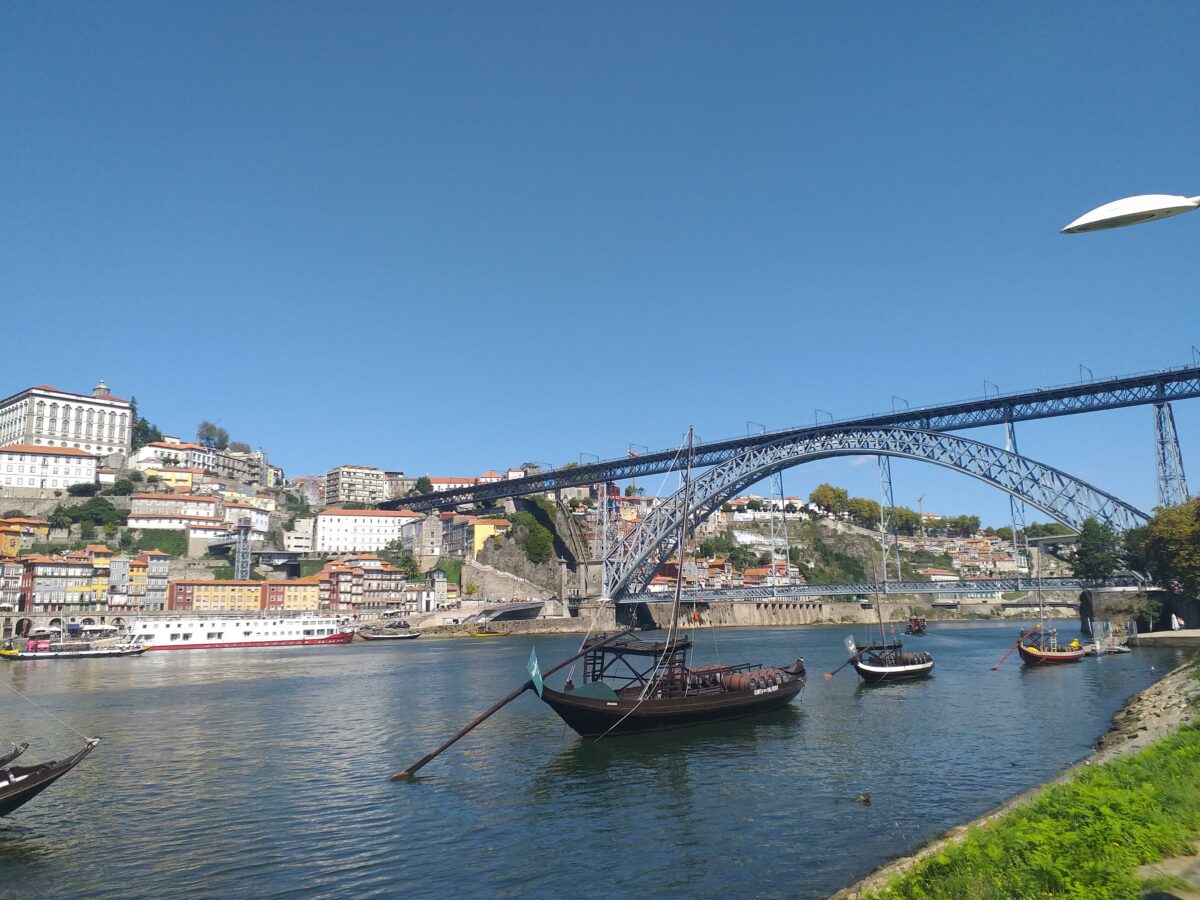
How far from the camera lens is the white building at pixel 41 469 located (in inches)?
3469

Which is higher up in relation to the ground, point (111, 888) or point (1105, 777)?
point (1105, 777)

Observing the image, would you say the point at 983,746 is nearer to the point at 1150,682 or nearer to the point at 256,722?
the point at 1150,682

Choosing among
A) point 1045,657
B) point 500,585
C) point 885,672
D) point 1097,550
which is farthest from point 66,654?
point 1097,550

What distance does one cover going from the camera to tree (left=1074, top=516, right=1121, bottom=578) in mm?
48875

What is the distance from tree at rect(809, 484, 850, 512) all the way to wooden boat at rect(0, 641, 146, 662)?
105 metres

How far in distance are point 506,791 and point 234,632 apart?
53967 mm

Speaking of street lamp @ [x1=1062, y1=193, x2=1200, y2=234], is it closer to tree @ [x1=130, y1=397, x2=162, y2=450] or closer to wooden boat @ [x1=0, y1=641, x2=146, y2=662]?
wooden boat @ [x1=0, y1=641, x2=146, y2=662]

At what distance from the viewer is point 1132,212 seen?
4.52m

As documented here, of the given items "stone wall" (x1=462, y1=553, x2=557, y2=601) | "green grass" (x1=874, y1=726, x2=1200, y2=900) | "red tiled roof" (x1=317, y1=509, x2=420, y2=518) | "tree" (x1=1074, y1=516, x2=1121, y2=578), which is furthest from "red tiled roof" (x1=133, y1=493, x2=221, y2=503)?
"green grass" (x1=874, y1=726, x2=1200, y2=900)

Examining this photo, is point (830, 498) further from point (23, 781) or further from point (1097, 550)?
point (23, 781)

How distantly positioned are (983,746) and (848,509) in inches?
4689

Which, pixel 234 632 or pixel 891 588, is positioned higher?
pixel 891 588

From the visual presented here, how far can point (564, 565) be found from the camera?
85750 millimetres

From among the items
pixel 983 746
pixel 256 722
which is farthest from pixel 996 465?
pixel 256 722
